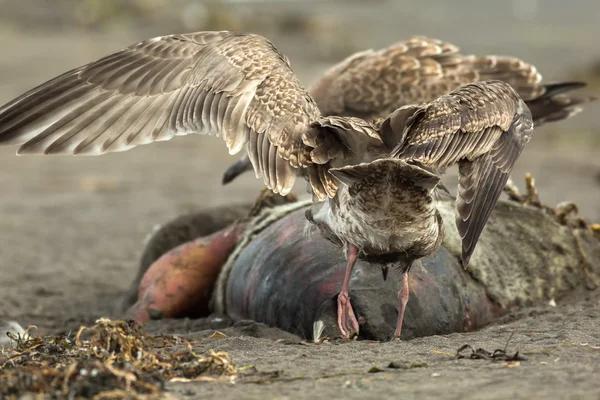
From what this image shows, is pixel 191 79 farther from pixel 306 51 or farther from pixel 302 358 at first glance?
pixel 306 51

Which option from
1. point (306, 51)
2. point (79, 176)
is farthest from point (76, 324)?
point (306, 51)

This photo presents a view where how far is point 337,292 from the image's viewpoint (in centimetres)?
602

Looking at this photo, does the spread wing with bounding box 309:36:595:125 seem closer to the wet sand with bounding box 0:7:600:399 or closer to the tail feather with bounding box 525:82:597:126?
the tail feather with bounding box 525:82:597:126

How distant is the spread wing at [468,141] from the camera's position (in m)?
5.25

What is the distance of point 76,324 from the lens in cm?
739

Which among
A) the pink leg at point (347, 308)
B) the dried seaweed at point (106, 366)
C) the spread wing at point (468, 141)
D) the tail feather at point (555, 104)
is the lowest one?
the dried seaweed at point (106, 366)

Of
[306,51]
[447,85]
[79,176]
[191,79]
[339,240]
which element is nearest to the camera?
[339,240]

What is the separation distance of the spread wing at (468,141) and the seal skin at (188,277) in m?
2.40

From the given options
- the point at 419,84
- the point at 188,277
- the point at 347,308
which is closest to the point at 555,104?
the point at 419,84

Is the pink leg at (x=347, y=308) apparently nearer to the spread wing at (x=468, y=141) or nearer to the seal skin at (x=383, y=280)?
the seal skin at (x=383, y=280)

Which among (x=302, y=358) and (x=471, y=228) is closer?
(x=302, y=358)

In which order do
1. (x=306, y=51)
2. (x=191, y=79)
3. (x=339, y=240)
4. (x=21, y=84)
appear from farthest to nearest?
(x=306, y=51)
(x=21, y=84)
(x=191, y=79)
(x=339, y=240)

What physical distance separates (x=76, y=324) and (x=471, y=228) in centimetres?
329

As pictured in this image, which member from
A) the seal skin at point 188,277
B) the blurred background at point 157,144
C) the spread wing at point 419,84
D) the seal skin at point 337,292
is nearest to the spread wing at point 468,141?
the seal skin at point 337,292
